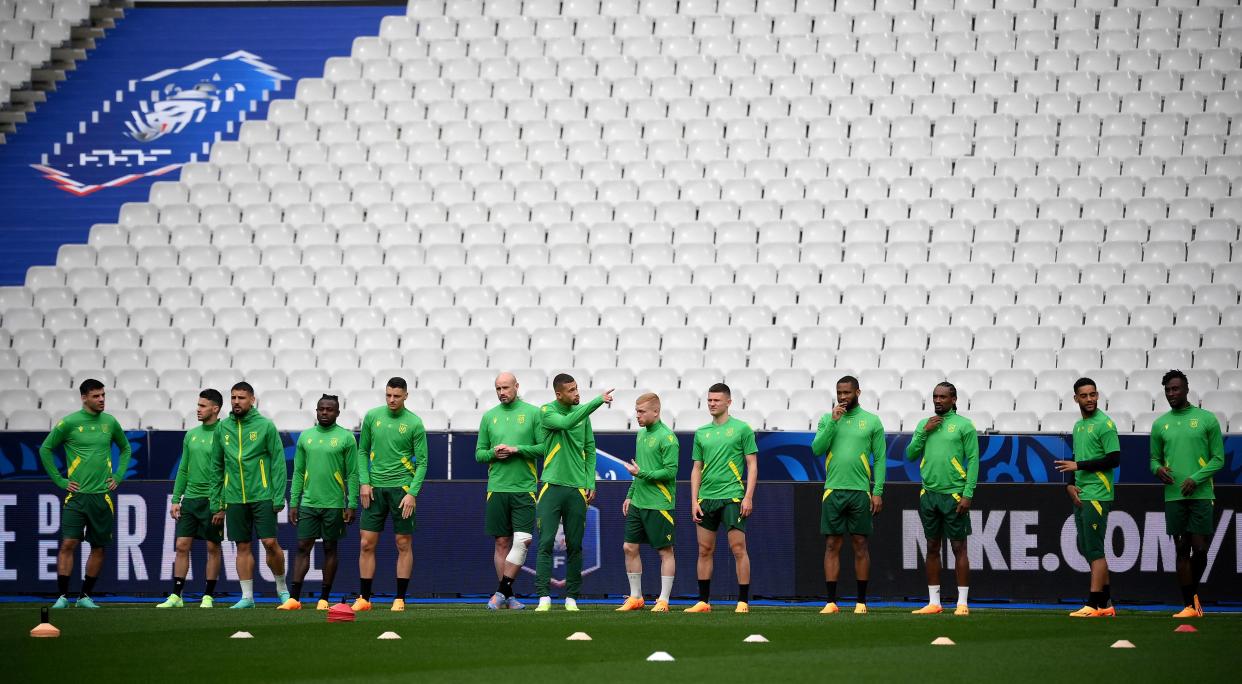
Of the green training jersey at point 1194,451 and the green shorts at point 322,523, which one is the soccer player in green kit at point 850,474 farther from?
the green shorts at point 322,523

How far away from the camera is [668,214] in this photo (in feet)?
62.3

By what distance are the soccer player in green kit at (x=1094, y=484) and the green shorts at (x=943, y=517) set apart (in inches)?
35.8

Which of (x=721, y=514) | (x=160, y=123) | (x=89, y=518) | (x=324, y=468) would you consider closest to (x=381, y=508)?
(x=324, y=468)

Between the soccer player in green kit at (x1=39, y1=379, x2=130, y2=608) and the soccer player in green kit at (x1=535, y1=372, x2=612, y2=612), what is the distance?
3.99 m

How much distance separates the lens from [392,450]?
40.6 ft

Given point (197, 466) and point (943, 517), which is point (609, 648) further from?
point (197, 466)

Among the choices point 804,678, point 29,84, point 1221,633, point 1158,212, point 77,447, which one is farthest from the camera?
point 29,84

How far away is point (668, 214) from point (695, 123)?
172cm

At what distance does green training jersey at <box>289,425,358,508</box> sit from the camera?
12578mm

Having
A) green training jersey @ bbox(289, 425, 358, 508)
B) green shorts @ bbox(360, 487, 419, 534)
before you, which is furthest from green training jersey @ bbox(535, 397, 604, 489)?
green training jersey @ bbox(289, 425, 358, 508)

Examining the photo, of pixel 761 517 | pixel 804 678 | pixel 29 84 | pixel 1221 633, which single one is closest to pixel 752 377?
pixel 761 517

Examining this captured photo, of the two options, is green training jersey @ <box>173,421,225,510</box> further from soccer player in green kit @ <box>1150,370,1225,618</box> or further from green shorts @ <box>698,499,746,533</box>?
soccer player in green kit @ <box>1150,370,1225,618</box>

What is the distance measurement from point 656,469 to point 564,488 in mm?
799

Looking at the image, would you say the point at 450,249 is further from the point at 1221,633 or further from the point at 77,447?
the point at 1221,633
